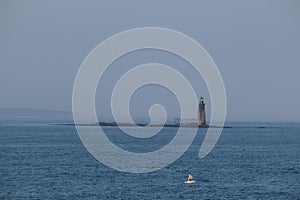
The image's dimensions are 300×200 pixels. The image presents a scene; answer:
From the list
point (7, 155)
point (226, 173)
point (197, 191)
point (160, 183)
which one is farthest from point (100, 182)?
point (7, 155)

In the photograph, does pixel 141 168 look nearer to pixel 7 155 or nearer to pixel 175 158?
pixel 175 158

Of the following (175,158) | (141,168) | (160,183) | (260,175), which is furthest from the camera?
(175,158)

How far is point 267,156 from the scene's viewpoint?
96.9 metres

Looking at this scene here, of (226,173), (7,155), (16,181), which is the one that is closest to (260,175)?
(226,173)

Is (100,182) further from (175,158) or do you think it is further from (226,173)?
(175,158)

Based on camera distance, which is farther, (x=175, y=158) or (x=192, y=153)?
(x=192, y=153)

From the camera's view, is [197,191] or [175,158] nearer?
[197,191]

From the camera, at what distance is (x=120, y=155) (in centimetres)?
9438

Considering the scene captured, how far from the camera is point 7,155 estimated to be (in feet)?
310

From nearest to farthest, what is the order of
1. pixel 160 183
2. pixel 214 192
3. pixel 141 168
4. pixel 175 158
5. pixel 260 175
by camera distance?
pixel 214 192 → pixel 160 183 → pixel 260 175 → pixel 141 168 → pixel 175 158

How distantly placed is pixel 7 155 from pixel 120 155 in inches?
707

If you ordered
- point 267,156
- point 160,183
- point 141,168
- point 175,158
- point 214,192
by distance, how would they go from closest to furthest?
1. point 214,192
2. point 160,183
3. point 141,168
4. point 175,158
5. point 267,156

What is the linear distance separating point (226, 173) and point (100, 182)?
16.8m

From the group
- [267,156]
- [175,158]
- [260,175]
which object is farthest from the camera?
Result: [267,156]
